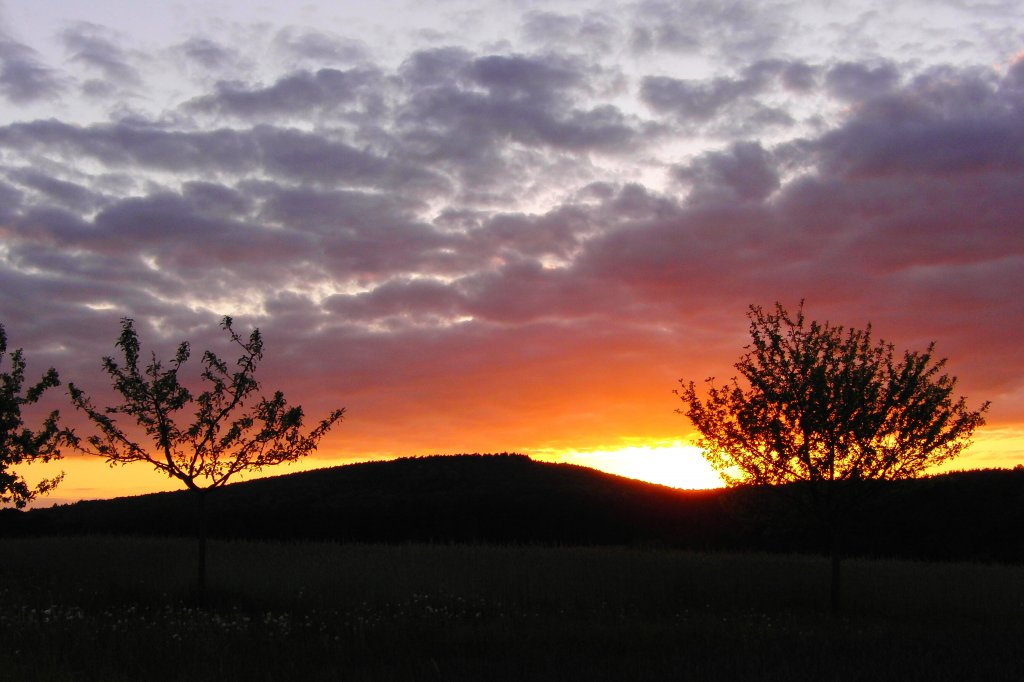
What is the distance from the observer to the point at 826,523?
24.5m

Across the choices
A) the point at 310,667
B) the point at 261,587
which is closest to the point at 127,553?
the point at 261,587

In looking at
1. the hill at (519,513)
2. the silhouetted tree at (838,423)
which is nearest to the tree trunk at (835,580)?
the silhouetted tree at (838,423)

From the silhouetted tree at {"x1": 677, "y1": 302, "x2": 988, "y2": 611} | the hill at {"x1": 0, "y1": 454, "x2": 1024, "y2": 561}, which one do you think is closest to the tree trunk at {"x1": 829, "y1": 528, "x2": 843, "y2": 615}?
the silhouetted tree at {"x1": 677, "y1": 302, "x2": 988, "y2": 611}

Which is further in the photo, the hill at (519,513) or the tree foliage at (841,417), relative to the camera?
the hill at (519,513)

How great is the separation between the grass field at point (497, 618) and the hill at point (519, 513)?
10965 mm

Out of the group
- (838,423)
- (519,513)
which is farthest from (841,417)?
(519,513)

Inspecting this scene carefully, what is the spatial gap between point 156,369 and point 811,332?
19.2 metres

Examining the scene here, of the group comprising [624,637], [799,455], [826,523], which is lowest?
[624,637]

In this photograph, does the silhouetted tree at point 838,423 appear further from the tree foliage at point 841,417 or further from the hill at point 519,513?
the hill at point 519,513

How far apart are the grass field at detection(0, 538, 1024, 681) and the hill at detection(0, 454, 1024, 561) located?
11.0 metres

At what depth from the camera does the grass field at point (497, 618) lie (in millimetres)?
15211

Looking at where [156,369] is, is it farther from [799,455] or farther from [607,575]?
[799,455]

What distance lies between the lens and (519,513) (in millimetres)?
52188

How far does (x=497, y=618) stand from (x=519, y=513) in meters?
32.0
